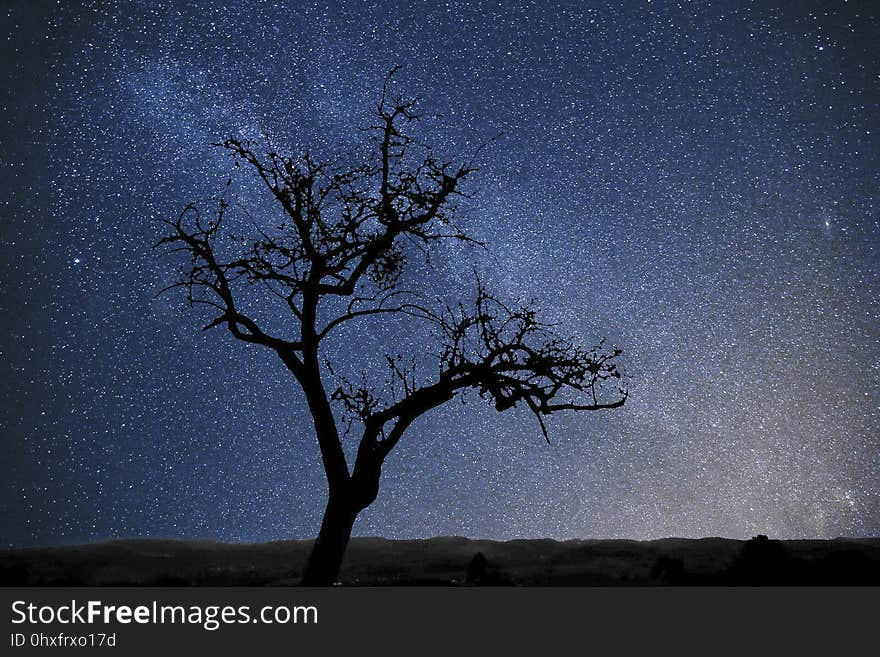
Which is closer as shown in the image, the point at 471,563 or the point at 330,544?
the point at 330,544

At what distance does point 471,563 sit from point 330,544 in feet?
16.0

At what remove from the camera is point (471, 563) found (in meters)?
15.7

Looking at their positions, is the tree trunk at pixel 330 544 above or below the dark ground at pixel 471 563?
above

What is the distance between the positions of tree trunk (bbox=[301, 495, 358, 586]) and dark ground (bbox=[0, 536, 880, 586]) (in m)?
2.69

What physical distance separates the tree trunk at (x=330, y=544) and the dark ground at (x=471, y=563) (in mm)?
2686

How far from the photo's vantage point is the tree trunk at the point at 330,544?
38.0ft

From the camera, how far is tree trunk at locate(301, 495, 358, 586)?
11.6m

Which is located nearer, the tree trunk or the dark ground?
the tree trunk

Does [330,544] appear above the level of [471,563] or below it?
above

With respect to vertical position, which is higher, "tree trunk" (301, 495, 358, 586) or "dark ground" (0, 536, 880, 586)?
"tree trunk" (301, 495, 358, 586)
